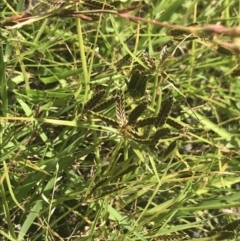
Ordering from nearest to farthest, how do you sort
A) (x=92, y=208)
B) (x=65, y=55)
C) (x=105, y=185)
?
(x=105, y=185) < (x=92, y=208) < (x=65, y=55)

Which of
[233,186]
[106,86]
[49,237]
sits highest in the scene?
[106,86]

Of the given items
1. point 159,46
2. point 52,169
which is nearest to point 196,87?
point 159,46

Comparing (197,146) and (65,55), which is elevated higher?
(65,55)

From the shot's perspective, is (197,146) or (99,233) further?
(197,146)

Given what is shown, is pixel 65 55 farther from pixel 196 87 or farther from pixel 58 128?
pixel 196 87

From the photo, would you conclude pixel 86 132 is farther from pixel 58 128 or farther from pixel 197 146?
pixel 197 146

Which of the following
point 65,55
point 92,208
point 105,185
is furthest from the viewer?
point 65,55

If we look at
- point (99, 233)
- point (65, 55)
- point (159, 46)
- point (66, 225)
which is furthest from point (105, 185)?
point (159, 46)
